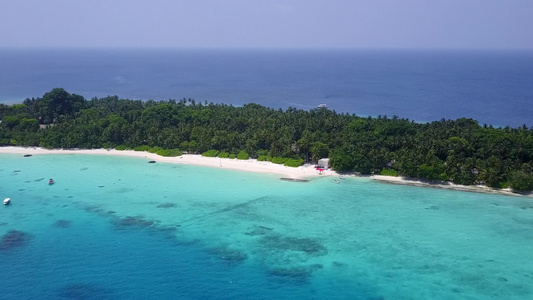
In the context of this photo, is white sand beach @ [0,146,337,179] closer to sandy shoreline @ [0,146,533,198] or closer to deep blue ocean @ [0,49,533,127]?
sandy shoreline @ [0,146,533,198]

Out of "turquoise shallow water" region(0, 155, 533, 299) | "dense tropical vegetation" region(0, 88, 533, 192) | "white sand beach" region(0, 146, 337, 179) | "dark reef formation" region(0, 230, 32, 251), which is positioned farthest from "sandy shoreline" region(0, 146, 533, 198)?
"dark reef formation" region(0, 230, 32, 251)

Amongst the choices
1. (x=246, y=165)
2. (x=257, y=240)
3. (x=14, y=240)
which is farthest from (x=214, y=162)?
(x=14, y=240)

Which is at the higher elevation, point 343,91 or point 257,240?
point 343,91

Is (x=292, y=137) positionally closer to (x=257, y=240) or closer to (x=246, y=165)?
(x=246, y=165)

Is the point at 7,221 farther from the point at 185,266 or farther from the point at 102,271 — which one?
the point at 185,266

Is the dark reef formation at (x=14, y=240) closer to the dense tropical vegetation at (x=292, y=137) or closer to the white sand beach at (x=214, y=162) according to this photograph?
the white sand beach at (x=214, y=162)

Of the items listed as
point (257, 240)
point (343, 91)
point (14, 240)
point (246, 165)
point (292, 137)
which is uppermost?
point (343, 91)

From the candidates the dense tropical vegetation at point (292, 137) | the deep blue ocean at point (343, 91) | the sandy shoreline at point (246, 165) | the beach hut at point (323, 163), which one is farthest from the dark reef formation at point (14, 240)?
the deep blue ocean at point (343, 91)
